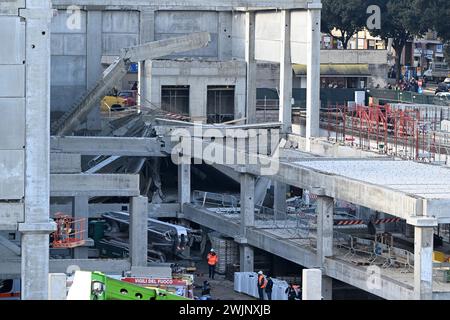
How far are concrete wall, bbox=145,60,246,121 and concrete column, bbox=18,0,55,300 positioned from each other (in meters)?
29.0

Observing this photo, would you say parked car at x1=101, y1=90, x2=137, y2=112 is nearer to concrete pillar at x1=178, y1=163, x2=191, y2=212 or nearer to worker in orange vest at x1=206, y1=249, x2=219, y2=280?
concrete pillar at x1=178, y1=163, x2=191, y2=212

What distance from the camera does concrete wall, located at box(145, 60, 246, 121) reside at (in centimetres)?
6250

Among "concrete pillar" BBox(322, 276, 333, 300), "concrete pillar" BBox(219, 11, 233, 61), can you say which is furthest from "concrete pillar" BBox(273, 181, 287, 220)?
"concrete pillar" BBox(219, 11, 233, 61)

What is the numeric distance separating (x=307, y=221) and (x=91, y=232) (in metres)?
5.98

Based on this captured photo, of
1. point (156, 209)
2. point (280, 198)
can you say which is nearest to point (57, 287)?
point (156, 209)

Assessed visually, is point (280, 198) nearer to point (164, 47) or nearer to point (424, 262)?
point (164, 47)

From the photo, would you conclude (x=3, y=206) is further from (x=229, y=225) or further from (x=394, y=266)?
(x=229, y=225)

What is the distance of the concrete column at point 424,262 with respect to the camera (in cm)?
3888

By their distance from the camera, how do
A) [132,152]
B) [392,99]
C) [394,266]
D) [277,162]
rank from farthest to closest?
[392,99] → [132,152] → [277,162] → [394,266]

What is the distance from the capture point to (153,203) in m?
54.5

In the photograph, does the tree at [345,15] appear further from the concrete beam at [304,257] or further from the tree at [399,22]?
the concrete beam at [304,257]

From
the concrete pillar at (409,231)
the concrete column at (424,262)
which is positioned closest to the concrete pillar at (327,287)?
the concrete pillar at (409,231)

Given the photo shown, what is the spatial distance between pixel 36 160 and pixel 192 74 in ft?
97.1
